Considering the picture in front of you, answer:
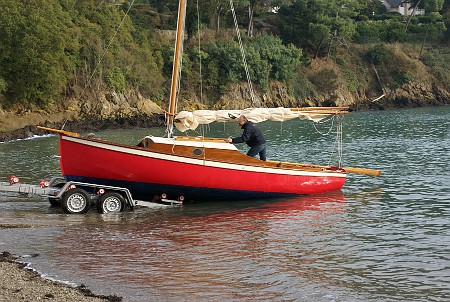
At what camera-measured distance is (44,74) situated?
212ft

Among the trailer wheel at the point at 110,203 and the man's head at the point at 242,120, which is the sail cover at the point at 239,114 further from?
the trailer wheel at the point at 110,203

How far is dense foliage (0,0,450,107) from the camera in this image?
6438 centimetres

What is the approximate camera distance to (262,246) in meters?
18.2

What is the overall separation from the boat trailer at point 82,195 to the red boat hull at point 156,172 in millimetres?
465

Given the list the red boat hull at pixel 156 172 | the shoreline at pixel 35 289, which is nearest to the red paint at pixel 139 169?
the red boat hull at pixel 156 172

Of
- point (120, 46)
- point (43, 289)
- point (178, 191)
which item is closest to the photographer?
point (43, 289)

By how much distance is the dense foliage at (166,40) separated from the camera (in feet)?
211

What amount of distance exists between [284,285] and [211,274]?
1.67m

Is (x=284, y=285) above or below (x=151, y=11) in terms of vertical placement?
below

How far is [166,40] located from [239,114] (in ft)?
207

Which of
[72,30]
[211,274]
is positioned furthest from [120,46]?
[211,274]

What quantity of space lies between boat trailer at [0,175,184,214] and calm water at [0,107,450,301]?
1.14 ft

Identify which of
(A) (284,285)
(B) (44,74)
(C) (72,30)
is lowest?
(A) (284,285)

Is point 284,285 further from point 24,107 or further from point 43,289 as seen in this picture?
point 24,107
